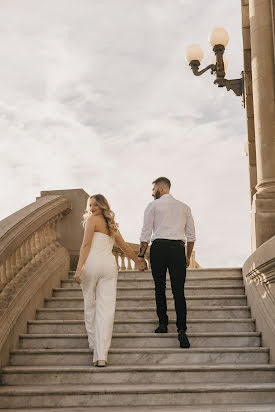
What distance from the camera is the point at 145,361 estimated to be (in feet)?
17.4

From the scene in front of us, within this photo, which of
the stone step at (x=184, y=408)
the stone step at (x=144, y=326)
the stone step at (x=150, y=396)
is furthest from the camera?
the stone step at (x=144, y=326)

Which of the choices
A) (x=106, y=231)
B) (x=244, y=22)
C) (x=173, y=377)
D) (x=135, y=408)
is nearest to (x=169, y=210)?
(x=106, y=231)

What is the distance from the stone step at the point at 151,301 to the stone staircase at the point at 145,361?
0.04 feet

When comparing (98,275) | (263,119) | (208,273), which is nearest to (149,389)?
(98,275)

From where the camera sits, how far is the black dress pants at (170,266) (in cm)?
550

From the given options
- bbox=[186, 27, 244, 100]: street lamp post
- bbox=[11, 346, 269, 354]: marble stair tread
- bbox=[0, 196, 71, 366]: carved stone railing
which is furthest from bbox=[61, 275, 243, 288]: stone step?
bbox=[186, 27, 244, 100]: street lamp post

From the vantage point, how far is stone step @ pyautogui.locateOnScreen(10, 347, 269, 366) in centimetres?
529

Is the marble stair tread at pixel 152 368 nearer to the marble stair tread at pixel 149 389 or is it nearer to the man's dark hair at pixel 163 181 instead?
the marble stair tread at pixel 149 389

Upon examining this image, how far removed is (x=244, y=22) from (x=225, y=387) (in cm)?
872

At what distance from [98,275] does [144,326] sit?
→ 3.37ft

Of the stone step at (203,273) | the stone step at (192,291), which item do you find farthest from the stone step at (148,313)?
the stone step at (203,273)

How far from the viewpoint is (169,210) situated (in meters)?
5.77

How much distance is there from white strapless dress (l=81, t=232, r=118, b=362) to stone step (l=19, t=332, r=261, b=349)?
1.31 ft

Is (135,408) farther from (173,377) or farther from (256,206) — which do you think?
(256,206)
